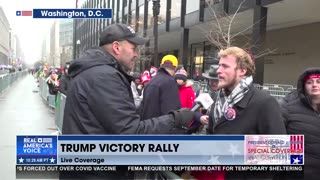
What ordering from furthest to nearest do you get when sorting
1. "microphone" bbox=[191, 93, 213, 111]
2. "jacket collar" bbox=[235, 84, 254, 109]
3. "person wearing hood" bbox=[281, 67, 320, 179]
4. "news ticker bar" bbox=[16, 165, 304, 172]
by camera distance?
1. "person wearing hood" bbox=[281, 67, 320, 179]
2. "microphone" bbox=[191, 93, 213, 111]
3. "jacket collar" bbox=[235, 84, 254, 109]
4. "news ticker bar" bbox=[16, 165, 304, 172]

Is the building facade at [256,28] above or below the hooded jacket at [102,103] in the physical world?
above

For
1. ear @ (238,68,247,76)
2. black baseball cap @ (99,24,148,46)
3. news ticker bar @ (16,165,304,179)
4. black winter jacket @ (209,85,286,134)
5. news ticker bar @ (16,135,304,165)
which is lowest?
news ticker bar @ (16,165,304,179)

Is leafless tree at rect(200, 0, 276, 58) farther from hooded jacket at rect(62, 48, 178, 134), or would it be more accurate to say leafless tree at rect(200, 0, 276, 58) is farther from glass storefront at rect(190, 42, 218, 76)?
hooded jacket at rect(62, 48, 178, 134)

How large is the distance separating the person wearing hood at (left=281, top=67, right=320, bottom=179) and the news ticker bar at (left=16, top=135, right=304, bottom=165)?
769mm

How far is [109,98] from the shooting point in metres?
2.80

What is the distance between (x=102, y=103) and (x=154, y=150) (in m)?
0.43

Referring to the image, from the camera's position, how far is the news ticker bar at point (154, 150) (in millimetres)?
2896

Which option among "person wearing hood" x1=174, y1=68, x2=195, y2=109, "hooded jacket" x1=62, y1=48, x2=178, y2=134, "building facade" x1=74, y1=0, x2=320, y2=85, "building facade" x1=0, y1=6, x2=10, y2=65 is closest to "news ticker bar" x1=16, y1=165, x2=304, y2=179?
"hooded jacket" x1=62, y1=48, x2=178, y2=134

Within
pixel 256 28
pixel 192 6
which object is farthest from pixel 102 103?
pixel 192 6

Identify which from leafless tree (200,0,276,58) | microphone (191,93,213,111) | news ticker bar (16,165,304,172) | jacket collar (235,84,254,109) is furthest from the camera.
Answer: leafless tree (200,0,276,58)

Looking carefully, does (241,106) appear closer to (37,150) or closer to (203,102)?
(203,102)

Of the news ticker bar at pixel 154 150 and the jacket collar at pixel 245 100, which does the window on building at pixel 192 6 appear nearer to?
the jacket collar at pixel 245 100

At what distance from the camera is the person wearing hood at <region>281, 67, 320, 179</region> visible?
3.73 metres

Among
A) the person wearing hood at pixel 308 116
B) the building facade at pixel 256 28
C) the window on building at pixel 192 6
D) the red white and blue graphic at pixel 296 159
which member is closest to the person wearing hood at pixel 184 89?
the person wearing hood at pixel 308 116
